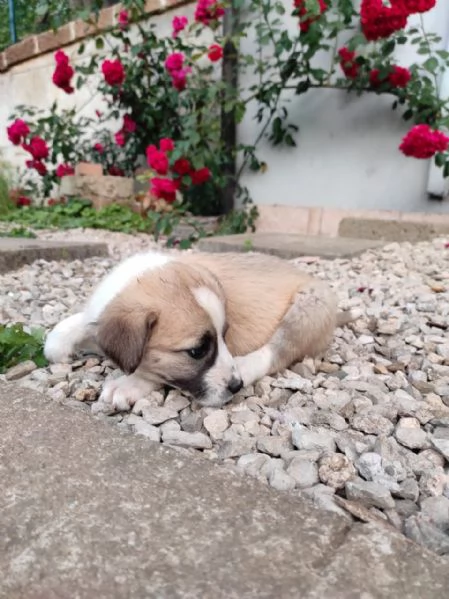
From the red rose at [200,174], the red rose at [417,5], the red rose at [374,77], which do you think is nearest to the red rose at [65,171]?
the red rose at [200,174]

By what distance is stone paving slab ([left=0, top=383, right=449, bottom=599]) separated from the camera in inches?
38.9

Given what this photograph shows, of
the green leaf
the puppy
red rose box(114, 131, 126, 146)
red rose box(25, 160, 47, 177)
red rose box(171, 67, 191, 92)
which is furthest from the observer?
red rose box(25, 160, 47, 177)

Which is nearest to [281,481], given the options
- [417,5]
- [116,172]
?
[417,5]

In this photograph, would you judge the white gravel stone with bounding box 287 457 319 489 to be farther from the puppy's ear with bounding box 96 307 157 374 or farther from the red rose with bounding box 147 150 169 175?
the red rose with bounding box 147 150 169 175

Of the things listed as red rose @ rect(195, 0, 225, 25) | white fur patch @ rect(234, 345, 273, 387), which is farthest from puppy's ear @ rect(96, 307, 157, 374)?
red rose @ rect(195, 0, 225, 25)

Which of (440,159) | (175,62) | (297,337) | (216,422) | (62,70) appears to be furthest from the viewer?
(62,70)

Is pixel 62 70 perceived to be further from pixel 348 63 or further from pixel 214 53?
pixel 348 63

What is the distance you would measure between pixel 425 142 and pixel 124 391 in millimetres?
3607

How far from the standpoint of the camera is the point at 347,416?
185 centimetres

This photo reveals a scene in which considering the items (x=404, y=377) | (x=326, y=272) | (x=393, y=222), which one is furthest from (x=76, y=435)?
(x=393, y=222)

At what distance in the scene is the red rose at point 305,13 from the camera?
4629 millimetres

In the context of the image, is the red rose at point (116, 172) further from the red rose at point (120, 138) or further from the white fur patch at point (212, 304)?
the white fur patch at point (212, 304)

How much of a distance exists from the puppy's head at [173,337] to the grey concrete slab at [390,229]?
3377 mm

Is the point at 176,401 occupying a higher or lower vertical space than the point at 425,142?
lower
